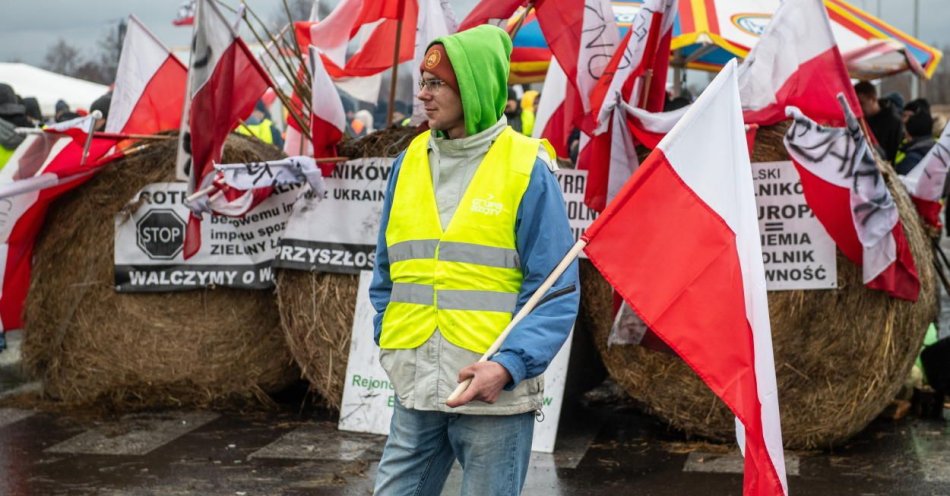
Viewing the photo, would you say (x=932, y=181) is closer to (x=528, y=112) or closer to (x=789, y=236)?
(x=789, y=236)

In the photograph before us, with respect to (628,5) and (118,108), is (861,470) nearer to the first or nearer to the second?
(118,108)

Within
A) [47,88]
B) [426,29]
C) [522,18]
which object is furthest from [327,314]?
[47,88]

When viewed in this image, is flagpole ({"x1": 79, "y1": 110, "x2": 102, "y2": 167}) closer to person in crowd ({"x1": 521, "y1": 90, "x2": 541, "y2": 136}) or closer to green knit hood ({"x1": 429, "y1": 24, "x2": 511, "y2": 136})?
green knit hood ({"x1": 429, "y1": 24, "x2": 511, "y2": 136})

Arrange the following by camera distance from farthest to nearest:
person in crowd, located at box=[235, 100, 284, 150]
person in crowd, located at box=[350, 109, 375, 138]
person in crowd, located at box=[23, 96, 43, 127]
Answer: person in crowd, located at box=[235, 100, 284, 150], person in crowd, located at box=[350, 109, 375, 138], person in crowd, located at box=[23, 96, 43, 127]

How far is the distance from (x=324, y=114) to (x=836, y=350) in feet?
9.86

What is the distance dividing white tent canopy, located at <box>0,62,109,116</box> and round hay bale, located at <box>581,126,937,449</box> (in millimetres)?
18295

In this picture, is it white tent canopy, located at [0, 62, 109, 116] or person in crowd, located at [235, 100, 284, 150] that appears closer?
person in crowd, located at [235, 100, 284, 150]

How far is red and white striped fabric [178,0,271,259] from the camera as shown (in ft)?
24.5

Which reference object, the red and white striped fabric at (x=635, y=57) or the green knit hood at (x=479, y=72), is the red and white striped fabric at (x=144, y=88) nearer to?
the red and white striped fabric at (x=635, y=57)

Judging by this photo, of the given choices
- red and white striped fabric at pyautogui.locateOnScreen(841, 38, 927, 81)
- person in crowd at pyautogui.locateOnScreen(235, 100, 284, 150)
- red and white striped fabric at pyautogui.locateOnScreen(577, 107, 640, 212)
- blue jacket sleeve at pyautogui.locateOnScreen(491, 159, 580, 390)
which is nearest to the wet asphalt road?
red and white striped fabric at pyautogui.locateOnScreen(577, 107, 640, 212)

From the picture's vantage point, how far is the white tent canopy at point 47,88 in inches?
933

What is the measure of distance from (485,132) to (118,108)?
5757 millimetres

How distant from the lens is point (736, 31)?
34.1 feet

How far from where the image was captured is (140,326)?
8.27 m
